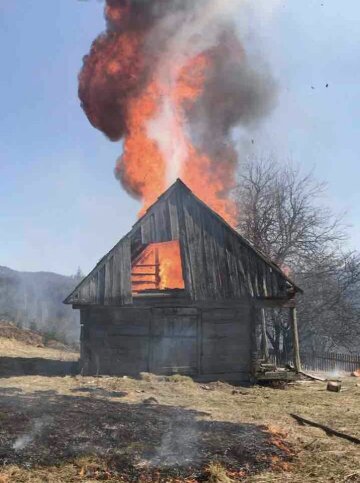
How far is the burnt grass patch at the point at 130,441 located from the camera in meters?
6.91

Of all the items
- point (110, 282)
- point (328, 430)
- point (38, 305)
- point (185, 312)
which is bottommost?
point (328, 430)

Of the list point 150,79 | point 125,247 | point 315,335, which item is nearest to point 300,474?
point 125,247

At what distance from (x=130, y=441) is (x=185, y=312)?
908 cm

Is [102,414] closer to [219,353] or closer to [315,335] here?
[219,353]

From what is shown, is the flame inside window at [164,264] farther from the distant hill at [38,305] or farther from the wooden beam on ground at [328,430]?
the distant hill at [38,305]

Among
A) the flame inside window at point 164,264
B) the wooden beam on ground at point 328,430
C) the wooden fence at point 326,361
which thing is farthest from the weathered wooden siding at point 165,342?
the wooden fence at point 326,361

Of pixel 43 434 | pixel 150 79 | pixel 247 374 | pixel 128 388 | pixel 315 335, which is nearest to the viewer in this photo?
pixel 43 434

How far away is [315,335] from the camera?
29.7 meters

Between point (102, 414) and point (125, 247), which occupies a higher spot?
point (125, 247)

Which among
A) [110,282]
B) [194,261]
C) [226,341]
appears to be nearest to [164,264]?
[194,261]

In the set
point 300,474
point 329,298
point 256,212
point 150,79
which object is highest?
point 150,79

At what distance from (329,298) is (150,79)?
1534cm

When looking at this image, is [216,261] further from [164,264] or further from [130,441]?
[130,441]

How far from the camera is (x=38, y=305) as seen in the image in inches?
2404
